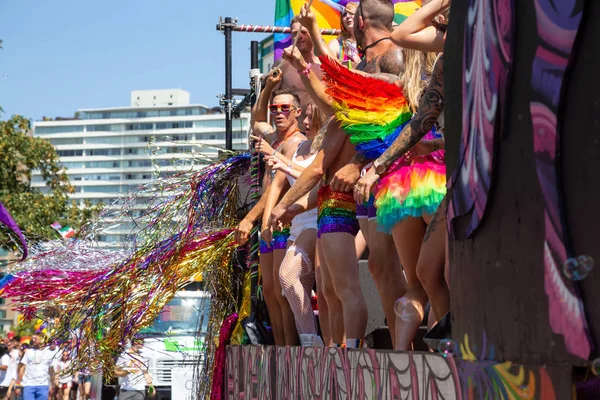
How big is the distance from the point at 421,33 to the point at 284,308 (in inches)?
135

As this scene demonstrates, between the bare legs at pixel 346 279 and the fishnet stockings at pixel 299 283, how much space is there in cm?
89

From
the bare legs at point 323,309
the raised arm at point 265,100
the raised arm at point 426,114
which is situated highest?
the raised arm at point 265,100

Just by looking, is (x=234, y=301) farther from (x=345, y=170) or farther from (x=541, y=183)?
(x=541, y=183)

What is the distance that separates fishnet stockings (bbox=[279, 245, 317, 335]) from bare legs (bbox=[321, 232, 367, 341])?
89cm

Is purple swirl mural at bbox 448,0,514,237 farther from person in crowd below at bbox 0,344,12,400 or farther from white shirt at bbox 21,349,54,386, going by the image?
Answer: person in crowd below at bbox 0,344,12,400

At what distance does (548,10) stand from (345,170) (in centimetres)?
319

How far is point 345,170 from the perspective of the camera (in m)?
5.36

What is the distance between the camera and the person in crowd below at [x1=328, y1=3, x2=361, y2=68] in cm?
689

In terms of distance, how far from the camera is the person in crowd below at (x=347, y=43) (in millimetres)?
6891

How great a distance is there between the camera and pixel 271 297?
7617 millimetres

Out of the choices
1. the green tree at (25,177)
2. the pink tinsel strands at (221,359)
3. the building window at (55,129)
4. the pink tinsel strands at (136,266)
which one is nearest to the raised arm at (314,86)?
A: the pink tinsel strands at (136,266)

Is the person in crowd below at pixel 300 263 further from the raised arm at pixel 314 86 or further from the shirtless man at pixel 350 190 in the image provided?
the raised arm at pixel 314 86

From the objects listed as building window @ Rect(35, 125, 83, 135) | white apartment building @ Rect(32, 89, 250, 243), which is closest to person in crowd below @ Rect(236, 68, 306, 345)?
white apartment building @ Rect(32, 89, 250, 243)

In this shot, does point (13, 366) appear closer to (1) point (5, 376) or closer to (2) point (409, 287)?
(1) point (5, 376)
